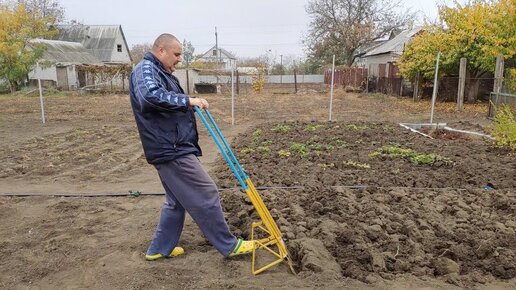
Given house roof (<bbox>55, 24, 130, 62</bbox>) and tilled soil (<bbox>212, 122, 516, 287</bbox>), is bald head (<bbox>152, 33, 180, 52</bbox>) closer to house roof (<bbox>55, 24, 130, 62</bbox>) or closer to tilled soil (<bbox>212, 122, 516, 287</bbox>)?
tilled soil (<bbox>212, 122, 516, 287</bbox>)

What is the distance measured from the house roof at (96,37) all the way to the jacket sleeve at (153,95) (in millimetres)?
45264

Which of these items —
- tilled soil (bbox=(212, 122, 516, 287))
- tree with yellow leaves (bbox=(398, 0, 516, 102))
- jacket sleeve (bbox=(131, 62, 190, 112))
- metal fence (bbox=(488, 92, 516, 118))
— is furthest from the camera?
tree with yellow leaves (bbox=(398, 0, 516, 102))

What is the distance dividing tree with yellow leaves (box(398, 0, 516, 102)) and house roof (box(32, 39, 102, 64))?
27759mm

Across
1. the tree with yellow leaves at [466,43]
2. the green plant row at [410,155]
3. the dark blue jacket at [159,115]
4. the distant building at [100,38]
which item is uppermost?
the distant building at [100,38]

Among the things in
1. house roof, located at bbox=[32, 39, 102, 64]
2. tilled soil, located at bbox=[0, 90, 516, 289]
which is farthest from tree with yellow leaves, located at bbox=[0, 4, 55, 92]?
tilled soil, located at bbox=[0, 90, 516, 289]

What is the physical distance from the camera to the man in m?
3.01

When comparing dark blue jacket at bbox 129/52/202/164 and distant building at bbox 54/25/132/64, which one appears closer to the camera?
dark blue jacket at bbox 129/52/202/164

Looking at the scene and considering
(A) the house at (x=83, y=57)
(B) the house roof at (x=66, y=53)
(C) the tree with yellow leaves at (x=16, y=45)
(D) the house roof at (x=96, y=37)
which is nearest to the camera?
(C) the tree with yellow leaves at (x=16, y=45)

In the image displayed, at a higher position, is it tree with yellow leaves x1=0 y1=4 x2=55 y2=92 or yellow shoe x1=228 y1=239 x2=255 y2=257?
tree with yellow leaves x1=0 y1=4 x2=55 y2=92

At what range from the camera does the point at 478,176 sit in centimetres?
580

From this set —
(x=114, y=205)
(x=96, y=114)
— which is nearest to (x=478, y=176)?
(x=114, y=205)

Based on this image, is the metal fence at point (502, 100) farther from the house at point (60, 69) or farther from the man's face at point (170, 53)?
the house at point (60, 69)

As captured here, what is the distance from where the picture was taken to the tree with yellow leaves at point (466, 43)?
14.5 m

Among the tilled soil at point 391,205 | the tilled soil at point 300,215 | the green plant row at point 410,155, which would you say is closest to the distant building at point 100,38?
the tilled soil at point 300,215
